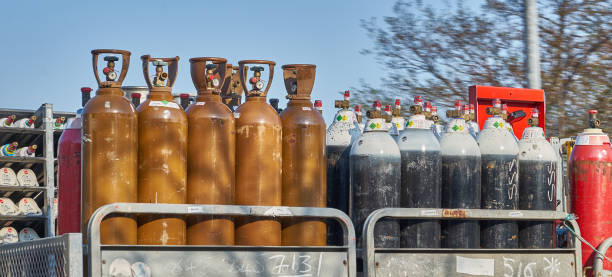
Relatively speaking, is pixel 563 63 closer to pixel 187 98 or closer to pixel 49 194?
pixel 49 194

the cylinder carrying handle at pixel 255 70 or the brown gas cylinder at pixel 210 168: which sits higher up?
the cylinder carrying handle at pixel 255 70

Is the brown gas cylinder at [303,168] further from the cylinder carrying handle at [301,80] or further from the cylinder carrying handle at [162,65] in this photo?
the cylinder carrying handle at [162,65]

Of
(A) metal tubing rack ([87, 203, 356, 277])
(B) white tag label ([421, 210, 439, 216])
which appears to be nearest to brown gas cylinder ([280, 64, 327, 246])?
(A) metal tubing rack ([87, 203, 356, 277])

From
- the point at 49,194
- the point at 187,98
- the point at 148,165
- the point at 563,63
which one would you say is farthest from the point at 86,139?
the point at 563,63

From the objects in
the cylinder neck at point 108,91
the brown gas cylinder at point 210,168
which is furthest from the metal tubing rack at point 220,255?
the cylinder neck at point 108,91

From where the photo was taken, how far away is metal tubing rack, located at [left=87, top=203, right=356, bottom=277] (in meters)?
3.48

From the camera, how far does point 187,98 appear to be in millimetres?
4664

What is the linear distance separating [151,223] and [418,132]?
154 centimetres

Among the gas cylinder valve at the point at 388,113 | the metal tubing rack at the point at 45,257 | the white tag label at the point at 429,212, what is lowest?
the metal tubing rack at the point at 45,257

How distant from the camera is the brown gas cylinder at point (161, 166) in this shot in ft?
12.3

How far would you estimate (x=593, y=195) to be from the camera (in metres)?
5.03

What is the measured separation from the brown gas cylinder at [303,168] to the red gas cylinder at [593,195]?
1.74 m

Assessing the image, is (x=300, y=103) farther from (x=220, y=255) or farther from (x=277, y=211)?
(x=220, y=255)

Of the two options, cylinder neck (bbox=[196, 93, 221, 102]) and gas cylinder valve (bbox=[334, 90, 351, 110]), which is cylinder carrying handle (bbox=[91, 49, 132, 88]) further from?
gas cylinder valve (bbox=[334, 90, 351, 110])
